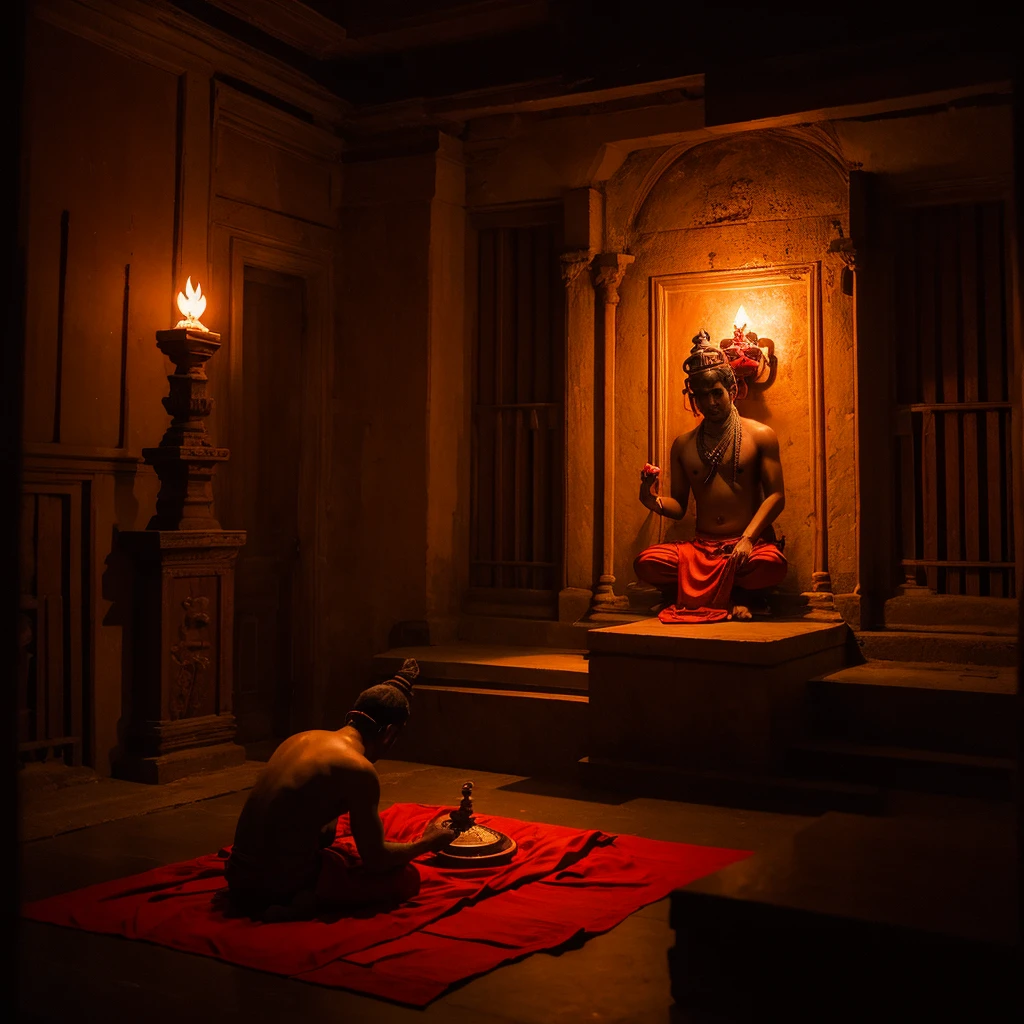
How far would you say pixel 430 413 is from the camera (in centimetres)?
810

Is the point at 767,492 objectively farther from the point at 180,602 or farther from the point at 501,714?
the point at 180,602

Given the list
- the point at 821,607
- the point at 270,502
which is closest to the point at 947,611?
the point at 821,607

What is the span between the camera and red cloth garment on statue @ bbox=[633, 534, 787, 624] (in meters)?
7.01

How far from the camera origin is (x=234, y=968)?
3.79 metres

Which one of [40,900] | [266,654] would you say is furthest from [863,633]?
[40,900]

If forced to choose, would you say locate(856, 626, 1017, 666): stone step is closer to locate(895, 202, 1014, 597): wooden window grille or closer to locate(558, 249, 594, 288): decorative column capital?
locate(895, 202, 1014, 597): wooden window grille

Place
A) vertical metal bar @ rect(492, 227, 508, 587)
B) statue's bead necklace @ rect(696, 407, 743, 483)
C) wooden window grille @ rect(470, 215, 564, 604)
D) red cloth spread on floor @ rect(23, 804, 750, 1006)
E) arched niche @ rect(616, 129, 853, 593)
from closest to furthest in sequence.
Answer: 1. red cloth spread on floor @ rect(23, 804, 750, 1006)
2. statue's bead necklace @ rect(696, 407, 743, 483)
3. arched niche @ rect(616, 129, 853, 593)
4. wooden window grille @ rect(470, 215, 564, 604)
5. vertical metal bar @ rect(492, 227, 508, 587)

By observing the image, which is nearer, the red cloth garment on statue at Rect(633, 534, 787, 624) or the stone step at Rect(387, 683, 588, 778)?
the stone step at Rect(387, 683, 588, 778)

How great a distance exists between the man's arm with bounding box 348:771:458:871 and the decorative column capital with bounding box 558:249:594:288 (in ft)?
15.4

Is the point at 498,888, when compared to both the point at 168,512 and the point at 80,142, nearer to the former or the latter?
the point at 168,512

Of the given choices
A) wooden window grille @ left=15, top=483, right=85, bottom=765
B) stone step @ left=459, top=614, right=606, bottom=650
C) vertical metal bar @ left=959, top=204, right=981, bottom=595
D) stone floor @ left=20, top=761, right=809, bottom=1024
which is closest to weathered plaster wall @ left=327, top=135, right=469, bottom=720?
stone step @ left=459, top=614, right=606, bottom=650

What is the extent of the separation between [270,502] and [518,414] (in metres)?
1.82

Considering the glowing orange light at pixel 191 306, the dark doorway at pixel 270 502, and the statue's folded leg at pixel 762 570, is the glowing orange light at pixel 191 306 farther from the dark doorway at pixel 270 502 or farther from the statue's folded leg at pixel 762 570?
the statue's folded leg at pixel 762 570

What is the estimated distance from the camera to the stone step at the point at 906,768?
18.9 feet
